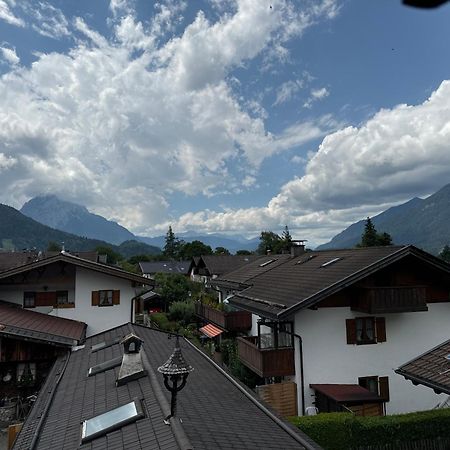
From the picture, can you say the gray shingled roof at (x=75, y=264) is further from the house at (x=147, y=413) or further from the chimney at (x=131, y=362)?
the chimney at (x=131, y=362)

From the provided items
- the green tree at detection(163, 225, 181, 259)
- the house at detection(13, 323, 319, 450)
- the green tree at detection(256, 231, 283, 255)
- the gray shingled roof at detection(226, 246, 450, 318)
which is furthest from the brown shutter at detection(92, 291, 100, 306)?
the green tree at detection(163, 225, 181, 259)

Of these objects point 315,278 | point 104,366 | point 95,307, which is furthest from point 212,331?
point 104,366

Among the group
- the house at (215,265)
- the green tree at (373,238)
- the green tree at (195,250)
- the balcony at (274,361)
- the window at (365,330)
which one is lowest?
the balcony at (274,361)

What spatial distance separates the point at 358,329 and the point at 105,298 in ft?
42.4

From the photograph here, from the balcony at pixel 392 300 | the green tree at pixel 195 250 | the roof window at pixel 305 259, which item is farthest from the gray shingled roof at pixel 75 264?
the green tree at pixel 195 250

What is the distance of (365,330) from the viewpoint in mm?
16406

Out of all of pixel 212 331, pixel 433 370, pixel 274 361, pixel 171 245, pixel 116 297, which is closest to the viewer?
pixel 433 370

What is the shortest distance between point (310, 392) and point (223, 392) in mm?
6837

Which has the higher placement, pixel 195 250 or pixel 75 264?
pixel 195 250

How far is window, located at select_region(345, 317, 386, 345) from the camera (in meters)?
16.1

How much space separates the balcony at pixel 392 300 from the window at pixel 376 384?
2655 millimetres

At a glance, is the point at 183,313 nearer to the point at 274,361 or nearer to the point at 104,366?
the point at 274,361

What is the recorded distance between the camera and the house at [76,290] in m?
21.5

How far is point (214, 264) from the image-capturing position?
190 ft
